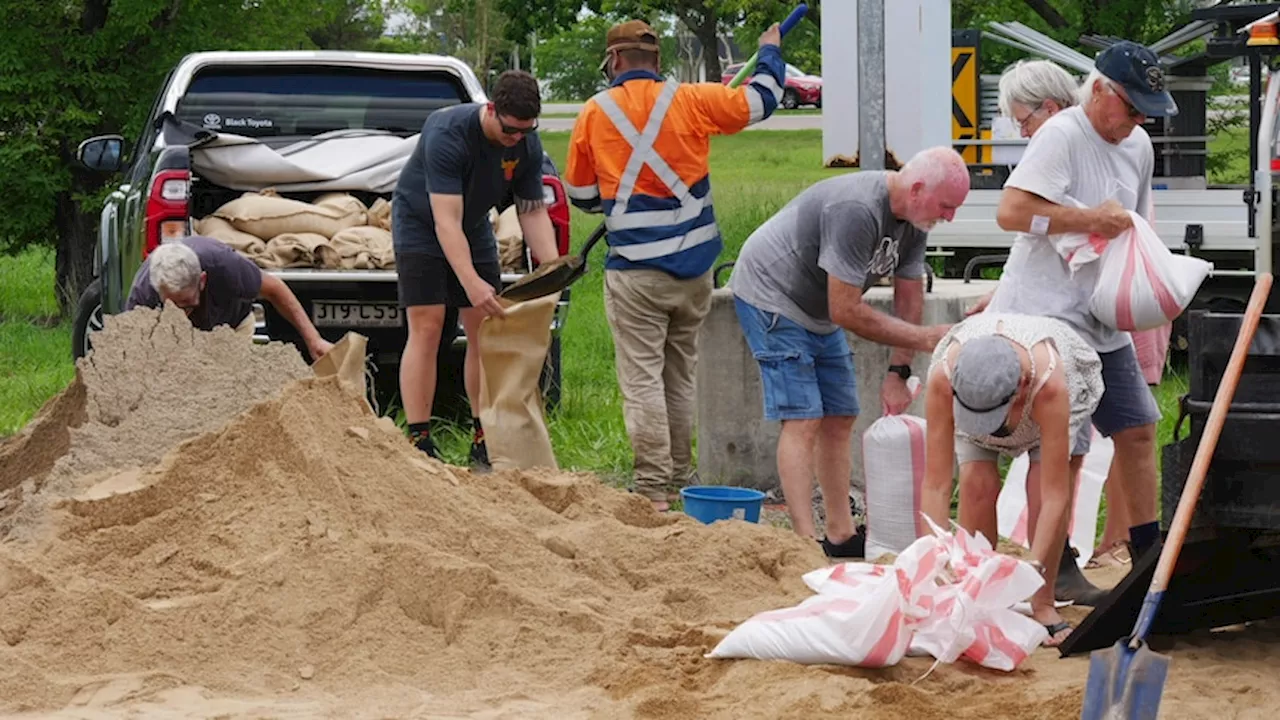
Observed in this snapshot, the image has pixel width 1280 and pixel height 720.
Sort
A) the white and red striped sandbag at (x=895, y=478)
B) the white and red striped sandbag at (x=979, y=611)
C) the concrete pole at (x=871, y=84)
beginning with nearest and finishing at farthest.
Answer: the white and red striped sandbag at (x=979, y=611), the white and red striped sandbag at (x=895, y=478), the concrete pole at (x=871, y=84)

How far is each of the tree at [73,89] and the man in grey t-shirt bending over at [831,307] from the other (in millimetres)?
8256

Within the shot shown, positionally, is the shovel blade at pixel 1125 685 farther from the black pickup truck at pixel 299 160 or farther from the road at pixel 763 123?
the road at pixel 763 123

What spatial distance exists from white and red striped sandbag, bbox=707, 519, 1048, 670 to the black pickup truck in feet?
12.8

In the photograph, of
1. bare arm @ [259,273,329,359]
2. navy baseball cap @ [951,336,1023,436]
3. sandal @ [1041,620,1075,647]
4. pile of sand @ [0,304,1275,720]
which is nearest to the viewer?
pile of sand @ [0,304,1275,720]

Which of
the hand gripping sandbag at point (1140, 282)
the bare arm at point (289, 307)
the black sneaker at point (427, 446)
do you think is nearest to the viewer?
the hand gripping sandbag at point (1140, 282)

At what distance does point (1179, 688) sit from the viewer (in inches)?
213

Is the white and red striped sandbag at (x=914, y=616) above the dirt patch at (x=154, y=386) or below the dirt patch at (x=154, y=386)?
below

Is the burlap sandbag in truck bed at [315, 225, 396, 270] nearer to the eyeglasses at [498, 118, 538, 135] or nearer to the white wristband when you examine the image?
the eyeglasses at [498, 118, 538, 135]

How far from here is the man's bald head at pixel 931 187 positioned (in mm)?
6711

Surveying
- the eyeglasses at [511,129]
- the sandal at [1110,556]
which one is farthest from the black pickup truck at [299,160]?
the sandal at [1110,556]

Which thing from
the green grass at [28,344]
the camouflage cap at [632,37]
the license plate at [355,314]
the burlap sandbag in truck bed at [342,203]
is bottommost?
the green grass at [28,344]

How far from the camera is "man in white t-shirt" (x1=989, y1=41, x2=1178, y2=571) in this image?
620cm

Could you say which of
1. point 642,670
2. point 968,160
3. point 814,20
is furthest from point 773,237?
point 814,20

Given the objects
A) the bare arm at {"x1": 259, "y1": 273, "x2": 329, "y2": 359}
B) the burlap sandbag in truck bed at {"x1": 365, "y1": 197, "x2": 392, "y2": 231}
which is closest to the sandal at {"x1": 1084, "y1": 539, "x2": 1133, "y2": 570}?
the bare arm at {"x1": 259, "y1": 273, "x2": 329, "y2": 359}
